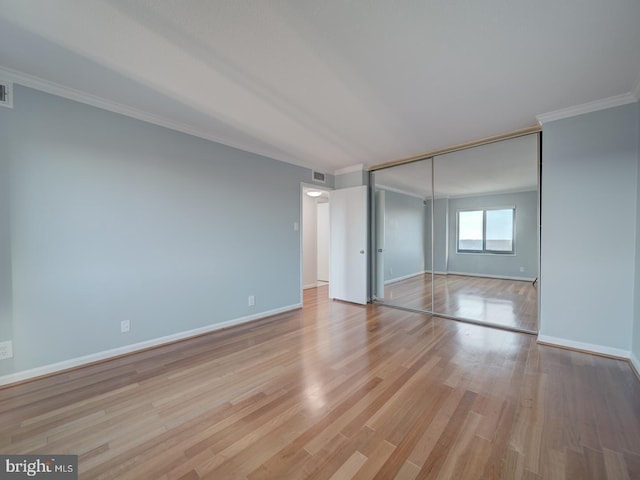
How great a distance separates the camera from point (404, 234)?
5785 millimetres

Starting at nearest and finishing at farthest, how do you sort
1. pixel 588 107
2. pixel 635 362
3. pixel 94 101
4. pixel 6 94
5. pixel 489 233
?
pixel 6 94
pixel 635 362
pixel 94 101
pixel 588 107
pixel 489 233

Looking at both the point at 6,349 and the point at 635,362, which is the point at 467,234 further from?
the point at 6,349

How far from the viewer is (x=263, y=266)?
3920 millimetres

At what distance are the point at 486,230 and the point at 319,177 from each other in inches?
173

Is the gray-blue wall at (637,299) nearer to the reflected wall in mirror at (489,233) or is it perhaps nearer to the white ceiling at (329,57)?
the reflected wall in mirror at (489,233)

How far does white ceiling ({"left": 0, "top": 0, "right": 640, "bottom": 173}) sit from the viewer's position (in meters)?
1.52

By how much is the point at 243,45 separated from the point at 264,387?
8.74 feet

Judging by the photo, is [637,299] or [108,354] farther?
[108,354]

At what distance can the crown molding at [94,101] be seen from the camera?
2.08 m

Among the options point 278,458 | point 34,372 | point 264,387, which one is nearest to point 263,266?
point 264,387

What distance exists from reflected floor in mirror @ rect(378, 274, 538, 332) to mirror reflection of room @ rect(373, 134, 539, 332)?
0.6 inches

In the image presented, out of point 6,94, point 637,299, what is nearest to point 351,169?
point 637,299

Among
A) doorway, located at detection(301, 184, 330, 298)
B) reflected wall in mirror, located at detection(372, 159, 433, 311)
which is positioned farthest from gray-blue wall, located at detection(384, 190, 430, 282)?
doorway, located at detection(301, 184, 330, 298)

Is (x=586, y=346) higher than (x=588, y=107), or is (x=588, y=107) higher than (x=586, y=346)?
(x=588, y=107)
